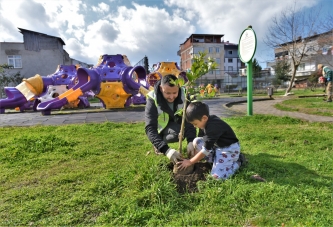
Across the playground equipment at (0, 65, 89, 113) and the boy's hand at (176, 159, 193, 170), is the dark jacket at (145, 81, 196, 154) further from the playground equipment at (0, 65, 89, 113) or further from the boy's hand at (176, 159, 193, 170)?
the playground equipment at (0, 65, 89, 113)

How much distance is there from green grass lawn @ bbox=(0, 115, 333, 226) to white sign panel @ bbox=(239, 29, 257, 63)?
4653mm

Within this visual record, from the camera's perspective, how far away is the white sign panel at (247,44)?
7.88 m

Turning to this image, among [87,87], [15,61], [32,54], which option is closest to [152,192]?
[87,87]

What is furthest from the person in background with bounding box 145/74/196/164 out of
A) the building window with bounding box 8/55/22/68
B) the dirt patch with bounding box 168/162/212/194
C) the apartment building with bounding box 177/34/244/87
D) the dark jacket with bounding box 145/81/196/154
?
the apartment building with bounding box 177/34/244/87

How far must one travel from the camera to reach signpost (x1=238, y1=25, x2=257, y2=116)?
792 cm

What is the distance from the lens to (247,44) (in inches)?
324

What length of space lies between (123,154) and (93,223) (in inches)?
78.8

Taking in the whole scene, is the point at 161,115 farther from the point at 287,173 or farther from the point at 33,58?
the point at 33,58

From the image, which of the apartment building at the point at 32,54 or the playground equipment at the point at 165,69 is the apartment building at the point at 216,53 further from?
the playground equipment at the point at 165,69

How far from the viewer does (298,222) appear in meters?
1.85

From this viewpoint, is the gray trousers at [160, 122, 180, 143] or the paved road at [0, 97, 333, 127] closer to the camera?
the gray trousers at [160, 122, 180, 143]

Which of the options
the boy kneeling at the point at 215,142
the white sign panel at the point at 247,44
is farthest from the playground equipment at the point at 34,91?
the boy kneeling at the point at 215,142

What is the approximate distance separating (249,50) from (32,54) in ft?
92.2

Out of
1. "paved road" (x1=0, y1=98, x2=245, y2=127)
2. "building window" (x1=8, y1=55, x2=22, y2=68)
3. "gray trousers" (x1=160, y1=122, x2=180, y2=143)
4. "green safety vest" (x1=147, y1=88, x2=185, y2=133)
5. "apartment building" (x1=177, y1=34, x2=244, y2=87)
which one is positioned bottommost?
"paved road" (x1=0, y1=98, x2=245, y2=127)
